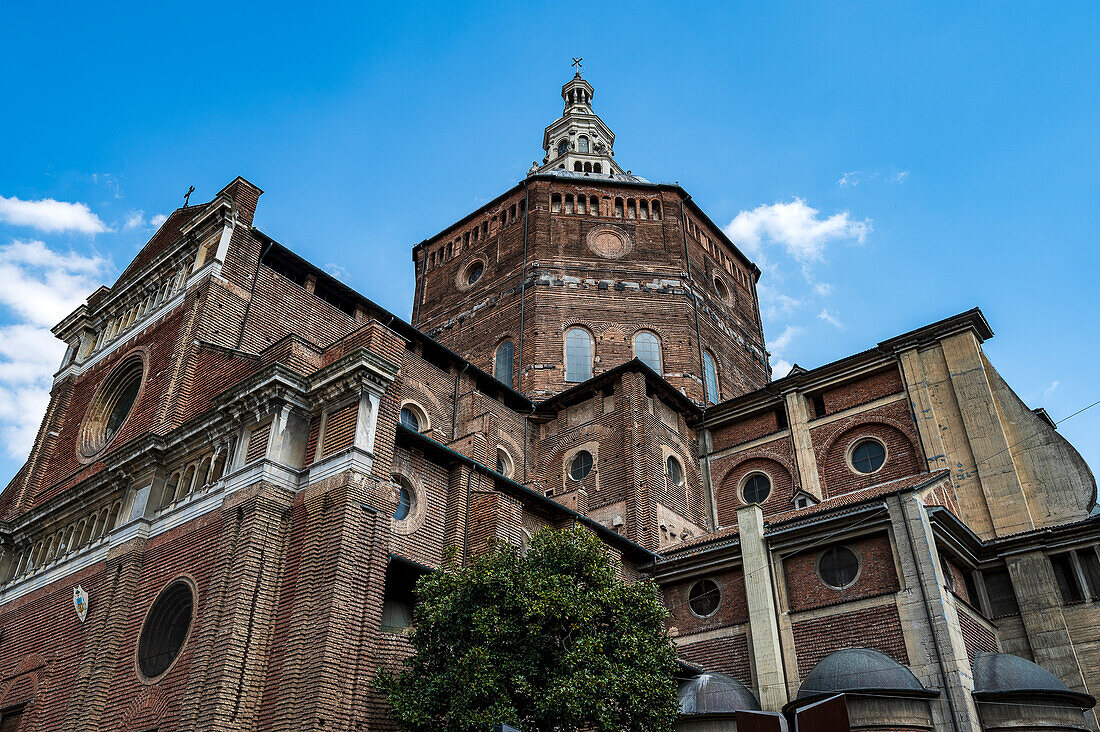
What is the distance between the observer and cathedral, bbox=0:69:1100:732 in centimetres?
1616

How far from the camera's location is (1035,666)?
17391mm

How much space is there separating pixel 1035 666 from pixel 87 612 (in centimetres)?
2065

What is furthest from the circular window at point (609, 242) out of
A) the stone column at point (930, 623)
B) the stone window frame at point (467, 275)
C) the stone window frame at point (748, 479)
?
the stone column at point (930, 623)

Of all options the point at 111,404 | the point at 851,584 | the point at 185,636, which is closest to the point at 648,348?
the point at 851,584

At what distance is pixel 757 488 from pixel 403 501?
1329 cm

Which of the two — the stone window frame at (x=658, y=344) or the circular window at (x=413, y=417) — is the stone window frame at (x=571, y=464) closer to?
the stone window frame at (x=658, y=344)

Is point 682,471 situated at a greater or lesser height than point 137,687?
greater

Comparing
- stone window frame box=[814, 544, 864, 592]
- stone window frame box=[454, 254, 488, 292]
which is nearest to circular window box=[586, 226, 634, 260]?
stone window frame box=[454, 254, 488, 292]

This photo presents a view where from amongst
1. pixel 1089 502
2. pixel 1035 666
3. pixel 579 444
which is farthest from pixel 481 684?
pixel 1089 502

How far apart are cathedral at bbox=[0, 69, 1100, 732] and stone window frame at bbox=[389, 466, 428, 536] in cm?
6

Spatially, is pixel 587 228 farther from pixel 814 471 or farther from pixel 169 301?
pixel 169 301

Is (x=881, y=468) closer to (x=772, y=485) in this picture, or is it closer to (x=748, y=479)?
(x=772, y=485)

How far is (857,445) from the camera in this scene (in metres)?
25.8

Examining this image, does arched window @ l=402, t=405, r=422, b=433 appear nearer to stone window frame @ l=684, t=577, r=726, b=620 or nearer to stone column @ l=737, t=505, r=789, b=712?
stone window frame @ l=684, t=577, r=726, b=620
